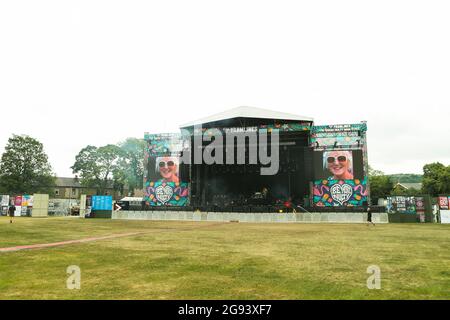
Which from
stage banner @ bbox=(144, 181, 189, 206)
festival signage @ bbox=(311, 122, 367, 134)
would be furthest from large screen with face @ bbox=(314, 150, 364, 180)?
stage banner @ bbox=(144, 181, 189, 206)

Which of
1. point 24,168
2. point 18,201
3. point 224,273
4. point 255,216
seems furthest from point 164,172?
point 24,168

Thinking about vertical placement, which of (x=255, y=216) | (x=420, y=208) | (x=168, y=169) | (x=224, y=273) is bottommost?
(x=255, y=216)

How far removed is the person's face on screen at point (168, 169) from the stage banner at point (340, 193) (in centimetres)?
1751

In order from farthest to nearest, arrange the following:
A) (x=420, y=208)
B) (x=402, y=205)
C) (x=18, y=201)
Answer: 1. (x=18, y=201)
2. (x=402, y=205)
3. (x=420, y=208)

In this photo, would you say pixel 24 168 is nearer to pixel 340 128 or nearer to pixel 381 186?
pixel 340 128

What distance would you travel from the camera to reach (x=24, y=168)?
61.3 m

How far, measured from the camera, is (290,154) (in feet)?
122

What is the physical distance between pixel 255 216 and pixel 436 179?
50214mm

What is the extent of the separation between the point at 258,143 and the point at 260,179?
26.3 feet

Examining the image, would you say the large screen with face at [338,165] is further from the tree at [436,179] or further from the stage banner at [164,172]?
the tree at [436,179]

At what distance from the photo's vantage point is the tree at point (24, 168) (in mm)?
59000

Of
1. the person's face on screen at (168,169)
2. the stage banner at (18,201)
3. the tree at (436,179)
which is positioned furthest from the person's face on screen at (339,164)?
the stage banner at (18,201)
